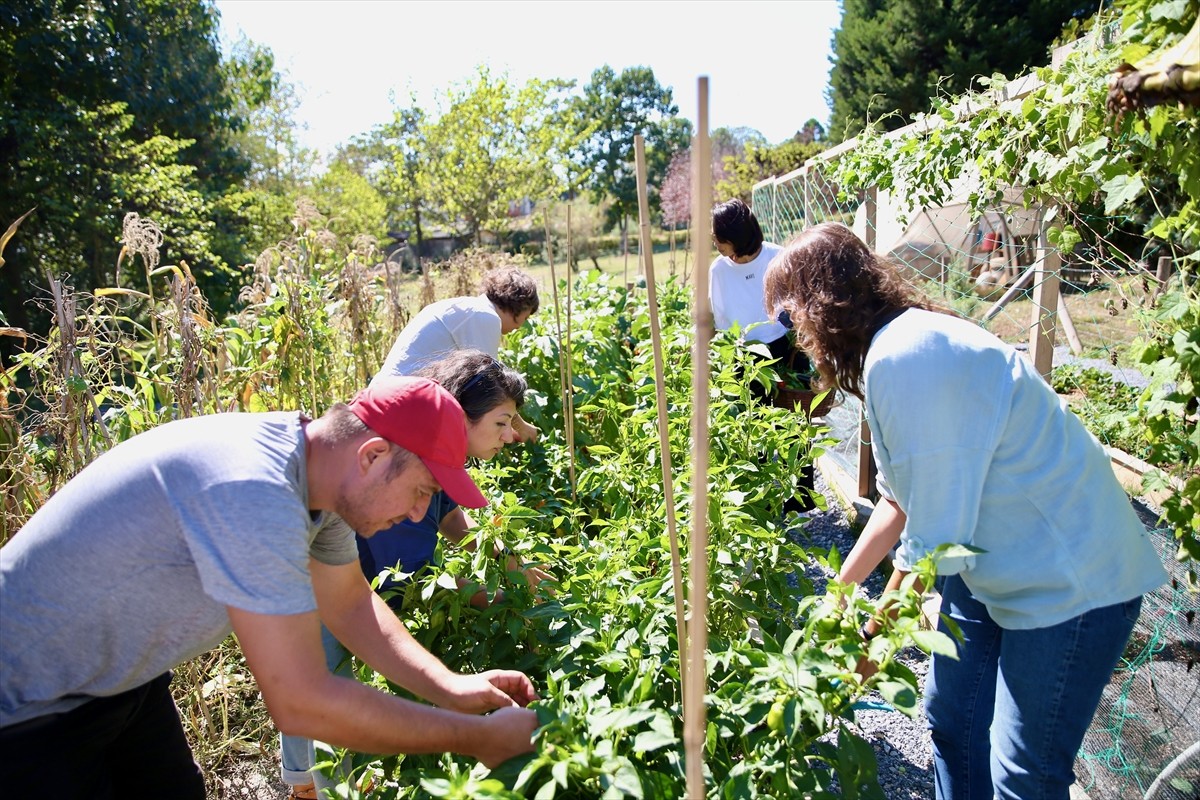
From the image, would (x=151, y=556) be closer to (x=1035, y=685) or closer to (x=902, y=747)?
(x=1035, y=685)

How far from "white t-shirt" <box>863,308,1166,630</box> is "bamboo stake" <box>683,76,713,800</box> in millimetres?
549

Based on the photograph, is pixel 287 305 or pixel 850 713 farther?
pixel 287 305

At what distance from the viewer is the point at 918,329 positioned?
1.38 metres

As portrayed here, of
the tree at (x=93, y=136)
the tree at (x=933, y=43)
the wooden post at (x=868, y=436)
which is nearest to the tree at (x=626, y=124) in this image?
→ the tree at (x=933, y=43)

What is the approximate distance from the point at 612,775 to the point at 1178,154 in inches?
54.2

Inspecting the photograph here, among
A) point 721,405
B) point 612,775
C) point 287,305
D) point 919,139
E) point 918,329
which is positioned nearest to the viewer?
point 612,775

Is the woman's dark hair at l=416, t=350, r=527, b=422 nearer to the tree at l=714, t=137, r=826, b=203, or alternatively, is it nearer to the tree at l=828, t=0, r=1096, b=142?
the tree at l=714, t=137, r=826, b=203

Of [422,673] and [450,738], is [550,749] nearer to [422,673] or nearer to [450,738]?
[450,738]

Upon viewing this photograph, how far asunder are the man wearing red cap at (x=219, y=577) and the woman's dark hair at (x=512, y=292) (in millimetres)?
1691

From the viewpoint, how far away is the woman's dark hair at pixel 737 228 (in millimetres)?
3570

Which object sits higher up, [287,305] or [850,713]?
[287,305]

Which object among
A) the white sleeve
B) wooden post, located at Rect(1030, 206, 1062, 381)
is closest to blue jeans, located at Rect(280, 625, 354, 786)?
wooden post, located at Rect(1030, 206, 1062, 381)

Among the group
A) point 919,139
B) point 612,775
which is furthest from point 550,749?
point 919,139

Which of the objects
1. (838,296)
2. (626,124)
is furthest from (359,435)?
(626,124)
